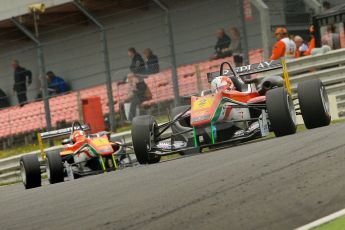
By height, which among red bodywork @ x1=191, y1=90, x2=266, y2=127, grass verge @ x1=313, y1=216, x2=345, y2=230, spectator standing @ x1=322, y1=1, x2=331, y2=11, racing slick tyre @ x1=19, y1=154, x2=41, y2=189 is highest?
spectator standing @ x1=322, y1=1, x2=331, y2=11

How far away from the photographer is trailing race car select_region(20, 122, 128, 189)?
48.8 feet

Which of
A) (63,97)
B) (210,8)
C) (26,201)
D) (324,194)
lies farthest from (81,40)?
(324,194)

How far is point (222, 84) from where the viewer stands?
12930 mm

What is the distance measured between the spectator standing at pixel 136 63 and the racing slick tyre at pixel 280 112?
21.4 feet

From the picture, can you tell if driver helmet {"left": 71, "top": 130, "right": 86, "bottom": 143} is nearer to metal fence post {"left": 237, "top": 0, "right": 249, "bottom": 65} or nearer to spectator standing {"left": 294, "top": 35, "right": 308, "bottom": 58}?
metal fence post {"left": 237, "top": 0, "right": 249, "bottom": 65}

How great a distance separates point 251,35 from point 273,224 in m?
11.1

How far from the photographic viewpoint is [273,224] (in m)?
6.10

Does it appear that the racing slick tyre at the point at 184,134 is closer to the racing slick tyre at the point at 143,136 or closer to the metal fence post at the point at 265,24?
Answer: the racing slick tyre at the point at 143,136

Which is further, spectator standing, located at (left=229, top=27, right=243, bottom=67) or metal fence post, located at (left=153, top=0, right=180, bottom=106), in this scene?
metal fence post, located at (left=153, top=0, right=180, bottom=106)

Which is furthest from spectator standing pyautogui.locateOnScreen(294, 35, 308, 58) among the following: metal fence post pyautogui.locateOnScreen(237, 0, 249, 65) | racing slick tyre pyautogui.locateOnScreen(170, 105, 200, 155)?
racing slick tyre pyautogui.locateOnScreen(170, 105, 200, 155)

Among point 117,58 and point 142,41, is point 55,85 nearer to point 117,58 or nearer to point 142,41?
point 117,58

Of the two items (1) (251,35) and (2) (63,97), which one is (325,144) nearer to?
(1) (251,35)

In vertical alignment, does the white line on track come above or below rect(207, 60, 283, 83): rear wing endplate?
below

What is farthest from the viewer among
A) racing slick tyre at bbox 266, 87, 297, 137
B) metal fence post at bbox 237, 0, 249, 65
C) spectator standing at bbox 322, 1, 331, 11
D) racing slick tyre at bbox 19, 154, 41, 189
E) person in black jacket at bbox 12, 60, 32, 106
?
person in black jacket at bbox 12, 60, 32, 106
